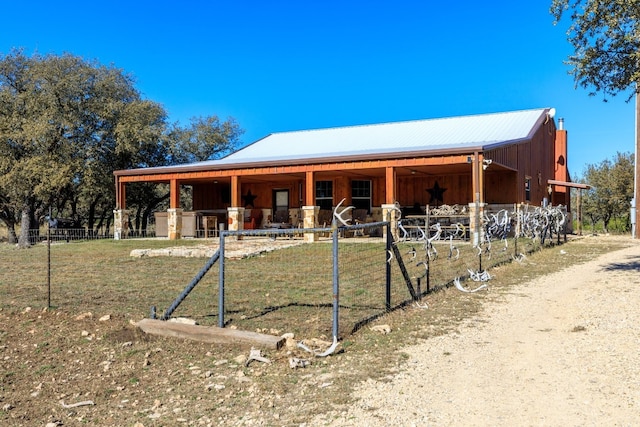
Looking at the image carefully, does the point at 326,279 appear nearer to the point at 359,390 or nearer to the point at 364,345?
the point at 364,345

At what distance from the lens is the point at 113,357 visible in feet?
18.3

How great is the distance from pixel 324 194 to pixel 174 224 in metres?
6.47

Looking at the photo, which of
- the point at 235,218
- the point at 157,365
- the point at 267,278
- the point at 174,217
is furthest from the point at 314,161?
the point at 157,365

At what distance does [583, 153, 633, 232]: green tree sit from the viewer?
100 ft

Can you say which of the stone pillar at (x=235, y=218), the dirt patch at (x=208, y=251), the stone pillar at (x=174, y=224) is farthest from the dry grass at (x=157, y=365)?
the stone pillar at (x=174, y=224)

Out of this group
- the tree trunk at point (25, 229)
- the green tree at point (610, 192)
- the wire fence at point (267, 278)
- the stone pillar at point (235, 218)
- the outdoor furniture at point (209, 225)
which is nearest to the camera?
the wire fence at point (267, 278)

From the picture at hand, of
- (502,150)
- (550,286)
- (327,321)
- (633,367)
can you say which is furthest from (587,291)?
(502,150)

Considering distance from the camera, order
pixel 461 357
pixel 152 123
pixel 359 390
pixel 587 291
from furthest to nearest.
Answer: pixel 152 123
pixel 587 291
pixel 461 357
pixel 359 390

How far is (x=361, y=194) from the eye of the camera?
71.8 feet

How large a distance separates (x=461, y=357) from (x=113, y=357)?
3708 millimetres

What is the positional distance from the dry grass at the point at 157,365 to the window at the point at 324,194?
13.3 metres

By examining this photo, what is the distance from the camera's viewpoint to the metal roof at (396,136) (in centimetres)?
2070

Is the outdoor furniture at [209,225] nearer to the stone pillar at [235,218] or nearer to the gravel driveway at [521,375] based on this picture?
the stone pillar at [235,218]

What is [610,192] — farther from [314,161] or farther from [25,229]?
[25,229]
